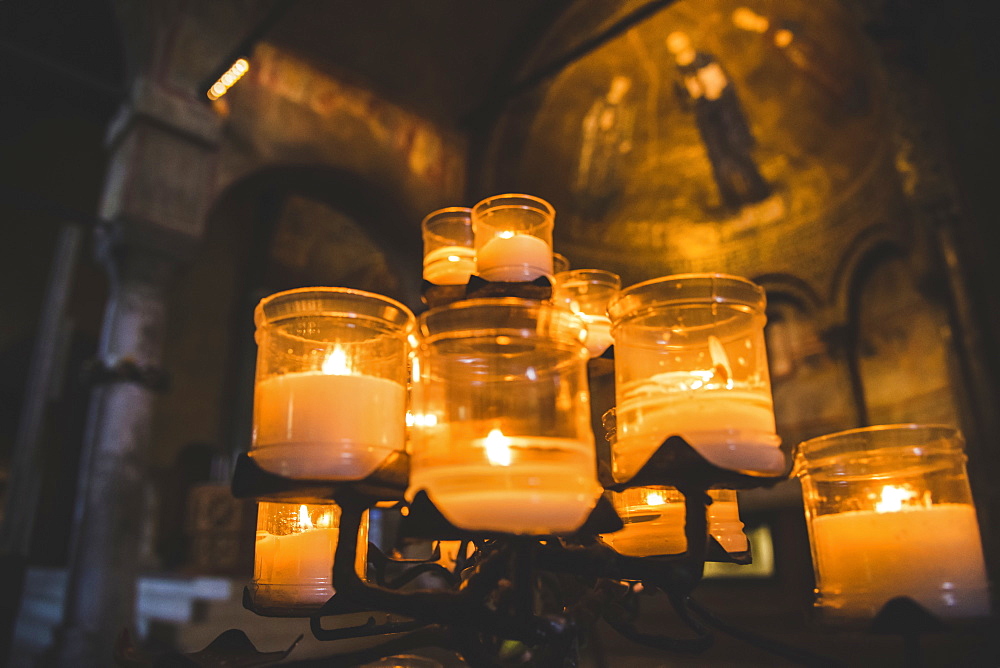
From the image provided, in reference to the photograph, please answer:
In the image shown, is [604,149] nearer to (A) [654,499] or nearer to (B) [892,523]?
(A) [654,499]

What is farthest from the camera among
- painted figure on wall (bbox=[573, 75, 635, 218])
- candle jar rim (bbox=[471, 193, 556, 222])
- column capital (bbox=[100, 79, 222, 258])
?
painted figure on wall (bbox=[573, 75, 635, 218])

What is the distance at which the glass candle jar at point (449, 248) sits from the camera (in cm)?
153

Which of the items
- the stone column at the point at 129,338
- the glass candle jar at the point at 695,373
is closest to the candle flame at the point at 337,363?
the glass candle jar at the point at 695,373

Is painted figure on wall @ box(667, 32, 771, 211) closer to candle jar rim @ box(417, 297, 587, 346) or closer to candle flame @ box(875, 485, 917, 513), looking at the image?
candle flame @ box(875, 485, 917, 513)

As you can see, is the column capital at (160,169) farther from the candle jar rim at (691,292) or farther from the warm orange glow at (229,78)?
the candle jar rim at (691,292)

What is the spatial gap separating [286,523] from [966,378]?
4.73 meters

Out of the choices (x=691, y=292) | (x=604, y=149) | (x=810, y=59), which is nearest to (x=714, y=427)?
(x=691, y=292)

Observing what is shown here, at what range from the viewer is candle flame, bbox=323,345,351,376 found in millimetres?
1042

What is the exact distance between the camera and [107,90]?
5.68 metres

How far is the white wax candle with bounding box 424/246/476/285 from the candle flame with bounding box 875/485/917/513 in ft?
2.98

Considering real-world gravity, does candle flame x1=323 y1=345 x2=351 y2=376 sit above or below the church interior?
below

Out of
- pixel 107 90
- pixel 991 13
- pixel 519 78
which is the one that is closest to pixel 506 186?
pixel 519 78

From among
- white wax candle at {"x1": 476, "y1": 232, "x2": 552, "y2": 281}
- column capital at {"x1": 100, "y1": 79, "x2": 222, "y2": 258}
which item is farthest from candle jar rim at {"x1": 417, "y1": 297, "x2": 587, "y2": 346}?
column capital at {"x1": 100, "y1": 79, "x2": 222, "y2": 258}

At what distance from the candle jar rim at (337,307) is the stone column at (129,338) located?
4.54 m
